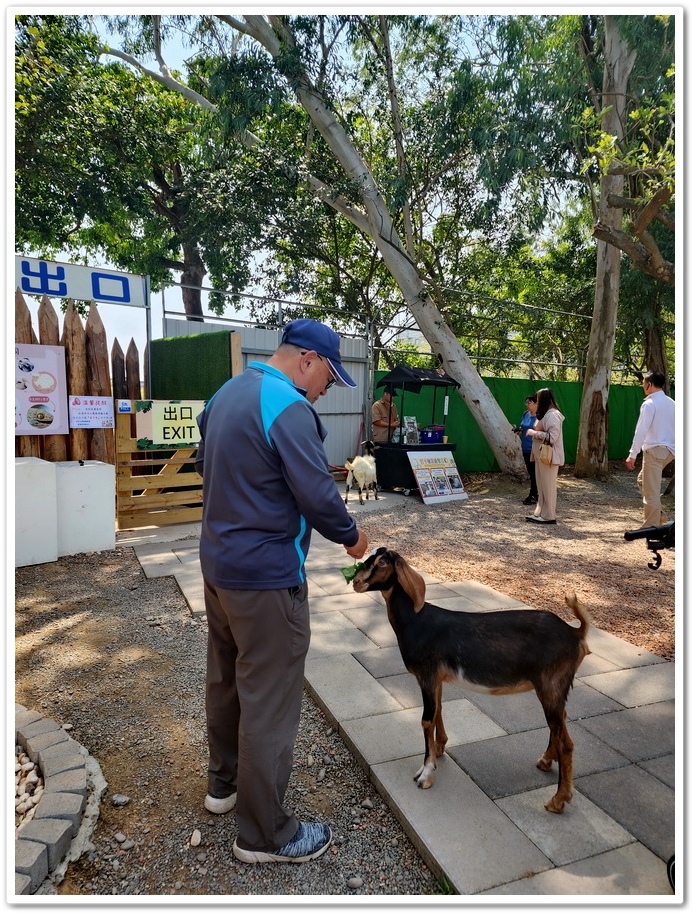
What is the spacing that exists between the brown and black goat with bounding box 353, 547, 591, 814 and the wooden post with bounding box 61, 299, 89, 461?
5.40 meters

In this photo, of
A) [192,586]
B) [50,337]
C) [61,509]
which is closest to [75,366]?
[50,337]

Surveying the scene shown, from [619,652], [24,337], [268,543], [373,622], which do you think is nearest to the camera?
[268,543]

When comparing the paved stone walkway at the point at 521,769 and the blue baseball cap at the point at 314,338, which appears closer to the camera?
the paved stone walkway at the point at 521,769

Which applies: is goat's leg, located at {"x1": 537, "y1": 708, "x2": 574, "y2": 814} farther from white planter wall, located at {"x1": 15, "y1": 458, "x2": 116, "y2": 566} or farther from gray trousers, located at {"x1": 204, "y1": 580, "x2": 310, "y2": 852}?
white planter wall, located at {"x1": 15, "y1": 458, "x2": 116, "y2": 566}

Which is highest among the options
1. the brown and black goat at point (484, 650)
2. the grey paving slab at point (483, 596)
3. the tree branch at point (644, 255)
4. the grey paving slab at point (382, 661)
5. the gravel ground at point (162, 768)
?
the tree branch at point (644, 255)

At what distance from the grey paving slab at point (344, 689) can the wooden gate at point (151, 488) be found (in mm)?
4035

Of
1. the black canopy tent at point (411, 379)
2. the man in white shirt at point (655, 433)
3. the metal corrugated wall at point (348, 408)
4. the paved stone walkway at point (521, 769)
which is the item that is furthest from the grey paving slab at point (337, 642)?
the metal corrugated wall at point (348, 408)

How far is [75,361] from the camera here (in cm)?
675

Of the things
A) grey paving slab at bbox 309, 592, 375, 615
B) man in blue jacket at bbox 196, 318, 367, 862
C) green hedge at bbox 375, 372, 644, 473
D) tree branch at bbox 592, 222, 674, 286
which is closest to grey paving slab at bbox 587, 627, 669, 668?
grey paving slab at bbox 309, 592, 375, 615

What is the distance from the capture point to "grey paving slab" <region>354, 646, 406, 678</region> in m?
3.69

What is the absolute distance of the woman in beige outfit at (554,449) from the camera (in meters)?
8.21

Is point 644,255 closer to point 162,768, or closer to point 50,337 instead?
point 50,337

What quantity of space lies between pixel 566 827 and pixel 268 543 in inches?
67.6

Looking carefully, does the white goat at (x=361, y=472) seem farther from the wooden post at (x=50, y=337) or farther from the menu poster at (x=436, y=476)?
the wooden post at (x=50, y=337)
